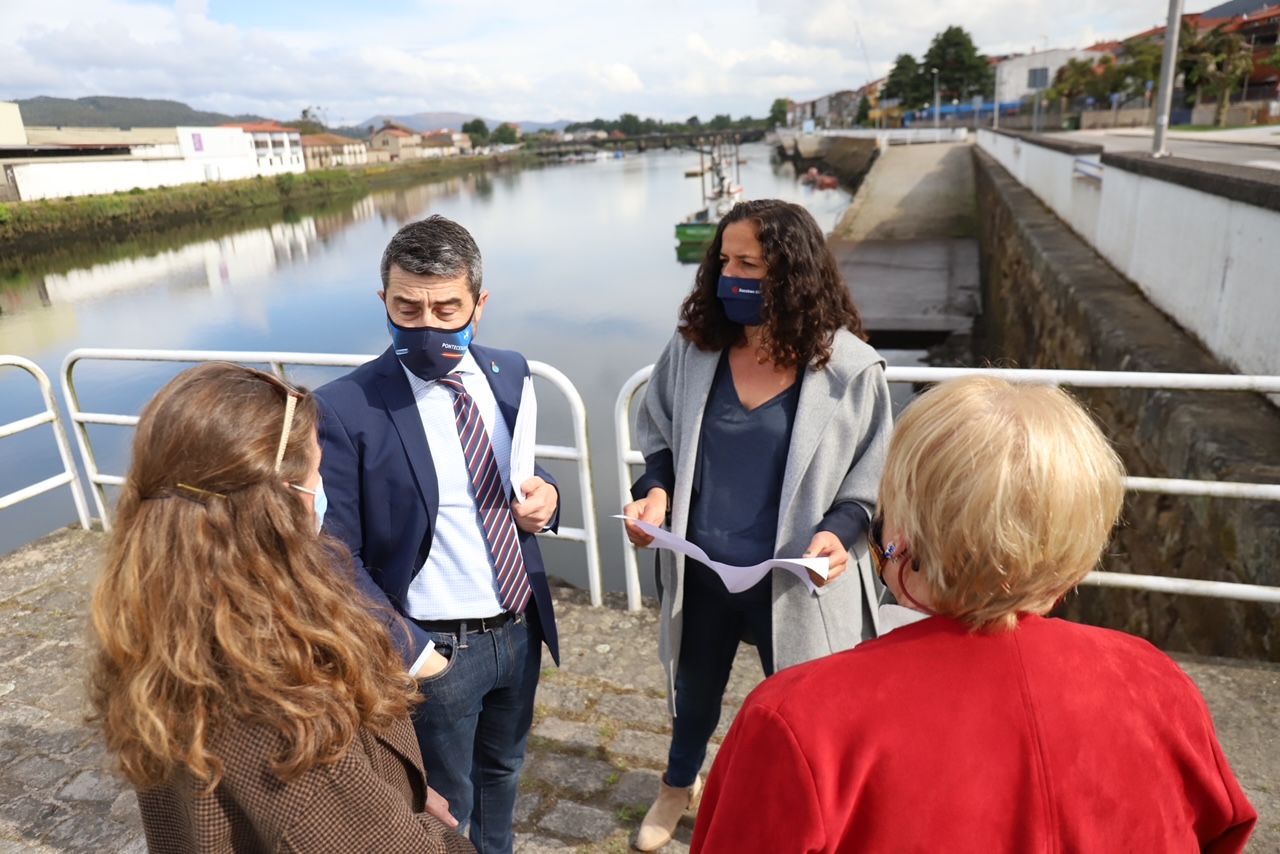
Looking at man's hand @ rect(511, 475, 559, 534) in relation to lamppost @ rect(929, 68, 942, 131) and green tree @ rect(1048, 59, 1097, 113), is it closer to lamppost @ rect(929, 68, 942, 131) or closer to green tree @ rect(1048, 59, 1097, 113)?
green tree @ rect(1048, 59, 1097, 113)

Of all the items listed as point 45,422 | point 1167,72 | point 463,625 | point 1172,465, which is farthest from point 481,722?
point 1167,72

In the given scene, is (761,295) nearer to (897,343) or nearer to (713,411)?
(713,411)

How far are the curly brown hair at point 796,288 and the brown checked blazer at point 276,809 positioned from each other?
1.22 m

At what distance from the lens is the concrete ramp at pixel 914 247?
15578 mm

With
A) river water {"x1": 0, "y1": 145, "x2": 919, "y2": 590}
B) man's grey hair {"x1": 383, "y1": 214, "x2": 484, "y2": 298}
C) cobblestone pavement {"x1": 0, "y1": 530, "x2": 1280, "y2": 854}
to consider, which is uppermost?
man's grey hair {"x1": 383, "y1": 214, "x2": 484, "y2": 298}

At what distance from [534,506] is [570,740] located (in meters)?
1.26

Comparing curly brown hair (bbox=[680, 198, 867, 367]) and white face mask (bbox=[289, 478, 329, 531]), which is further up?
curly brown hair (bbox=[680, 198, 867, 367])

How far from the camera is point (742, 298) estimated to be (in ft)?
6.28

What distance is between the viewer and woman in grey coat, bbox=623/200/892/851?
1.87m

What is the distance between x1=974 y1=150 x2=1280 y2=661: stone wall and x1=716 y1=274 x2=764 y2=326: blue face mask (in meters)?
0.95

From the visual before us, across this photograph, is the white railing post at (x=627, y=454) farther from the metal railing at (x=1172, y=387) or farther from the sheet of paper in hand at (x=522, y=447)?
the sheet of paper in hand at (x=522, y=447)

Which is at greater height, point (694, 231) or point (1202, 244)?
point (1202, 244)

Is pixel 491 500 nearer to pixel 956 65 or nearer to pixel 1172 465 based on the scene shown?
pixel 1172 465

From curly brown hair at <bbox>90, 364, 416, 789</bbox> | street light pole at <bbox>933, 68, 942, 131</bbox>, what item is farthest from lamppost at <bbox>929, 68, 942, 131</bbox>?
curly brown hair at <bbox>90, 364, 416, 789</bbox>
